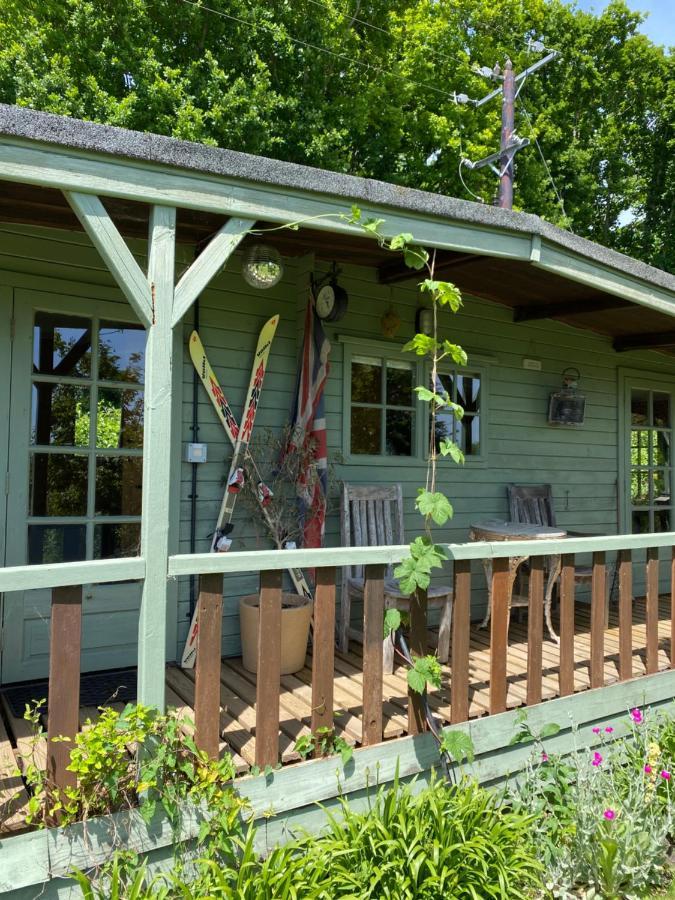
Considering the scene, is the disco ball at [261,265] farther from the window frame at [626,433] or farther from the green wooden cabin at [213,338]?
the window frame at [626,433]

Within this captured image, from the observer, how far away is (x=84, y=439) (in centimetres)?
335

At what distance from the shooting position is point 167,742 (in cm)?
200

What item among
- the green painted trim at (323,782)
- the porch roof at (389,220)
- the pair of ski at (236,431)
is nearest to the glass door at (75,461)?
Answer: the pair of ski at (236,431)

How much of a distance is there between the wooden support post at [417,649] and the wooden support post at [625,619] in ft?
3.93

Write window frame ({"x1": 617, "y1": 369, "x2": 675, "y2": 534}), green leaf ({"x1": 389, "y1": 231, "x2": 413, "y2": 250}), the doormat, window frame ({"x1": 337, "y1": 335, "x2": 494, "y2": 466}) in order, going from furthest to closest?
window frame ({"x1": 617, "y1": 369, "x2": 675, "y2": 534})
window frame ({"x1": 337, "y1": 335, "x2": 494, "y2": 466})
the doormat
green leaf ({"x1": 389, "y1": 231, "x2": 413, "y2": 250})

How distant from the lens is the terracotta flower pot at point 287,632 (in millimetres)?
3262

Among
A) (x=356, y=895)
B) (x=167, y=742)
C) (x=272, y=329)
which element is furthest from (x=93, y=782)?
(x=272, y=329)

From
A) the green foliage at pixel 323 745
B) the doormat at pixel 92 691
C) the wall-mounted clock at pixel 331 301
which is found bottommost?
the doormat at pixel 92 691

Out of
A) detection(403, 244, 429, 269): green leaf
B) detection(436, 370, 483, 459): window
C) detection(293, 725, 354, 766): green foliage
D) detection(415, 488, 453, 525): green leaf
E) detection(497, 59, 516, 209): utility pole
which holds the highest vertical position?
detection(497, 59, 516, 209): utility pole

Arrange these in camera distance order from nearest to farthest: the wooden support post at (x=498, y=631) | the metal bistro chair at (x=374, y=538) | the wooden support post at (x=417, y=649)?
1. the wooden support post at (x=417, y=649)
2. the wooden support post at (x=498, y=631)
3. the metal bistro chair at (x=374, y=538)

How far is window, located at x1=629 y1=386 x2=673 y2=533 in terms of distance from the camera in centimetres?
593

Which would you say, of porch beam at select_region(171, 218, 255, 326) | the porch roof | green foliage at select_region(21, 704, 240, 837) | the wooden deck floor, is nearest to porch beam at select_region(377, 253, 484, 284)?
the porch roof

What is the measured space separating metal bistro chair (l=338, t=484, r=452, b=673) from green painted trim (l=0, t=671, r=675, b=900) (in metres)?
0.81

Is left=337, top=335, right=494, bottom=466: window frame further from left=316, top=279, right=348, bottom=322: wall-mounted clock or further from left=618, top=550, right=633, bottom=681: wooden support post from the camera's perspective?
left=618, top=550, right=633, bottom=681: wooden support post
